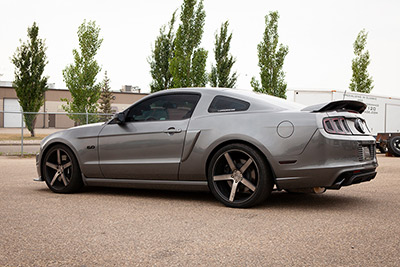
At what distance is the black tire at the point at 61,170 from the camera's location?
710 cm

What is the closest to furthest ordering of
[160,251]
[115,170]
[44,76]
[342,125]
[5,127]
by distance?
[160,251] → [342,125] → [115,170] → [5,127] → [44,76]

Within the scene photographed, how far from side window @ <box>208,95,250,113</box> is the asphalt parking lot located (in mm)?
1190

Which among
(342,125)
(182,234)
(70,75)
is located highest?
(70,75)

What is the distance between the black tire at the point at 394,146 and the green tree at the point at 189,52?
14185 mm

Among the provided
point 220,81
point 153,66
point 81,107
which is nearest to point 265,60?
point 220,81

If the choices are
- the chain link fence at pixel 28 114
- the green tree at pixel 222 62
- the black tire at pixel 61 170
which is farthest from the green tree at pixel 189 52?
the black tire at pixel 61 170

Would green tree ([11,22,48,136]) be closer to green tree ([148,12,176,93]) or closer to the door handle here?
green tree ([148,12,176,93])

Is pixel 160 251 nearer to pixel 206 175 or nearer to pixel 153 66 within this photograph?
pixel 206 175

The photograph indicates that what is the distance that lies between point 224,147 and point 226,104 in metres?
0.62

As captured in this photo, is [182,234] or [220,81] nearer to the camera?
[182,234]

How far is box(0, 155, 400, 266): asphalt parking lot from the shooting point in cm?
366

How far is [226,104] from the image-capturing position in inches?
242

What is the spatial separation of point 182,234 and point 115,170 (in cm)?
255

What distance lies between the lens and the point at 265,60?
34.1m
